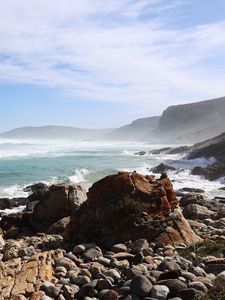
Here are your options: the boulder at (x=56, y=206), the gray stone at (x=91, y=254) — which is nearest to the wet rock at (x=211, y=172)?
the boulder at (x=56, y=206)

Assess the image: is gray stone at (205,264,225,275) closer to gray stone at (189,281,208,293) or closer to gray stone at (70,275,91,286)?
gray stone at (189,281,208,293)

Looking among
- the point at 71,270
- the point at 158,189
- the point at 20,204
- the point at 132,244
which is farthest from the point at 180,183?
the point at 71,270

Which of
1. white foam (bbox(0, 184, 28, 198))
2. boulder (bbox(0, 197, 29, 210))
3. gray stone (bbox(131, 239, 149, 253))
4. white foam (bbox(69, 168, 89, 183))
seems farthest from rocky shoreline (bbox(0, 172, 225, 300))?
white foam (bbox(69, 168, 89, 183))

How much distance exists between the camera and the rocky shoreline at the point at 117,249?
8.47 metres

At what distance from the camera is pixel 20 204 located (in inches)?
981

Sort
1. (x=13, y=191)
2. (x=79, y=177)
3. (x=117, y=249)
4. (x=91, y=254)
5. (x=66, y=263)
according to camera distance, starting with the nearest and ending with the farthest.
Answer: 1. (x=66, y=263)
2. (x=91, y=254)
3. (x=117, y=249)
4. (x=13, y=191)
5. (x=79, y=177)

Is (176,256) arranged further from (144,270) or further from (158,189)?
(158,189)

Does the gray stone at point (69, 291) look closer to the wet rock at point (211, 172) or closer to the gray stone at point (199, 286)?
the gray stone at point (199, 286)

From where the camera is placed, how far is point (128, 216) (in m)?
13.0

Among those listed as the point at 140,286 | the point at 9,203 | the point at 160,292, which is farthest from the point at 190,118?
the point at 160,292

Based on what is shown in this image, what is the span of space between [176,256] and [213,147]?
1699 inches

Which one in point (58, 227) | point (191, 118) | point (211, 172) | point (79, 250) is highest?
point (191, 118)

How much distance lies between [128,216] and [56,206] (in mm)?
5601

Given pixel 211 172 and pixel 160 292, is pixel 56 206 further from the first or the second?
pixel 211 172
